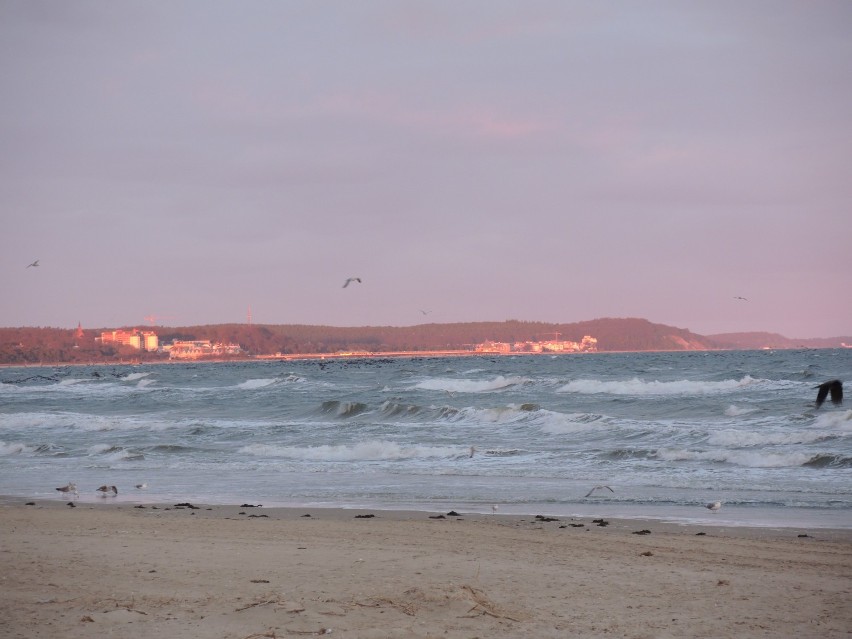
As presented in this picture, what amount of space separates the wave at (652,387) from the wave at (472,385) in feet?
15.7

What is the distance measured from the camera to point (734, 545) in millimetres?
8797

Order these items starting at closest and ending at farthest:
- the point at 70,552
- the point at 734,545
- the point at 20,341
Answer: the point at 70,552 → the point at 734,545 → the point at 20,341

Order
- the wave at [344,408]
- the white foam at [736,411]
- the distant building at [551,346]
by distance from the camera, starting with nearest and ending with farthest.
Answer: the white foam at [736,411] < the wave at [344,408] < the distant building at [551,346]

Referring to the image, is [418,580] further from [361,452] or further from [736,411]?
[736,411]

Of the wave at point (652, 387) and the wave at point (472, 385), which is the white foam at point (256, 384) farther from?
the wave at point (652, 387)

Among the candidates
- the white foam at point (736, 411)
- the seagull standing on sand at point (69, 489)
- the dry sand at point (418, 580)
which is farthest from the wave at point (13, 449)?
the white foam at point (736, 411)

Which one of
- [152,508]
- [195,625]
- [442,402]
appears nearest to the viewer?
[195,625]

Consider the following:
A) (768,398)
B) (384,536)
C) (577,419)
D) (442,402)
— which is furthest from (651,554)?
(442,402)

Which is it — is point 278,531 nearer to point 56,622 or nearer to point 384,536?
point 384,536

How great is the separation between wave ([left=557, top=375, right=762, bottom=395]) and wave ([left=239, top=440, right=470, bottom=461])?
71.4 ft

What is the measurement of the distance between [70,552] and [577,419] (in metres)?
19.2

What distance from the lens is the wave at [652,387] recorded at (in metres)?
40.2

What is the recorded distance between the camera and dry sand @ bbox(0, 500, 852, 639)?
576 cm

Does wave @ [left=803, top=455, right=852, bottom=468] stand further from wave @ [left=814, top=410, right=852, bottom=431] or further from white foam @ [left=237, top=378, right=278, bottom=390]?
white foam @ [left=237, top=378, right=278, bottom=390]
